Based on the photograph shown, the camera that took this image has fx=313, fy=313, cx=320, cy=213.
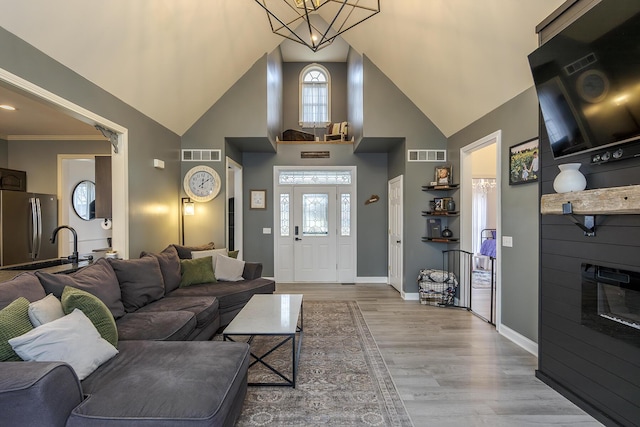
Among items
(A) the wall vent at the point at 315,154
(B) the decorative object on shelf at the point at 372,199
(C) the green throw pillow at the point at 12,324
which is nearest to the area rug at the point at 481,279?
(B) the decorative object on shelf at the point at 372,199

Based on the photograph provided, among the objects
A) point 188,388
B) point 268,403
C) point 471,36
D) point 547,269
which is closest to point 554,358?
point 547,269

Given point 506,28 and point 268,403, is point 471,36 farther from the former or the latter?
point 268,403

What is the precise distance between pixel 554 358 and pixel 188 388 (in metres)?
2.64

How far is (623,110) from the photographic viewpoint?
1743mm

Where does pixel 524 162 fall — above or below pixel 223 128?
below

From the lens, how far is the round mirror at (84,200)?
18.8 ft

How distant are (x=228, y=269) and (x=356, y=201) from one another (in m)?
2.90

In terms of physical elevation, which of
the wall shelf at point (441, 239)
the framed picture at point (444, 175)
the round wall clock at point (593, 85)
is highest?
the round wall clock at point (593, 85)

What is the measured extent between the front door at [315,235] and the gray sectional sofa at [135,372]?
306 cm

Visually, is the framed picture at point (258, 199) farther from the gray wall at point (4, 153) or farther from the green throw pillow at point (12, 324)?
the green throw pillow at point (12, 324)

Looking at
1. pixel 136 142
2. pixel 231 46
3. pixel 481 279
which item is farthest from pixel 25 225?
pixel 481 279

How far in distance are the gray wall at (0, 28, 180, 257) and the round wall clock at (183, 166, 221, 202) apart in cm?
18

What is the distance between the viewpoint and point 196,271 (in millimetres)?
3902

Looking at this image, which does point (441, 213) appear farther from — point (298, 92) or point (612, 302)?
point (298, 92)
